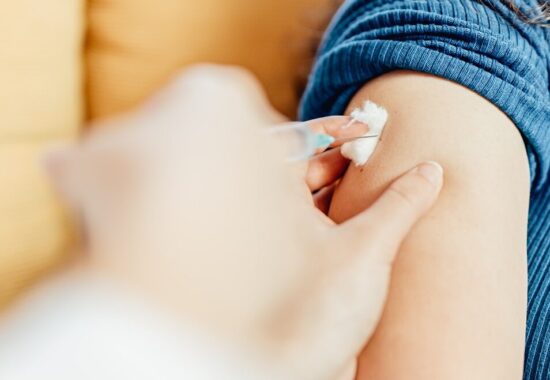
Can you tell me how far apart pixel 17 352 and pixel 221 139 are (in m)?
0.13

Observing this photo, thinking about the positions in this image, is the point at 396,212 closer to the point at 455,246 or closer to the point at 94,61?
the point at 455,246

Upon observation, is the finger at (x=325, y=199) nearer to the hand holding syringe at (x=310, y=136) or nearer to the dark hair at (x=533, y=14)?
the hand holding syringe at (x=310, y=136)

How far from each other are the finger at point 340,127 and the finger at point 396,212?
7cm

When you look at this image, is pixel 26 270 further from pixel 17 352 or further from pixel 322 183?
pixel 17 352

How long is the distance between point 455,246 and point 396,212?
99 mm

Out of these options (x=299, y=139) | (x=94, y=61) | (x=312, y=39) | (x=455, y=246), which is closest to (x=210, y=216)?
(x=299, y=139)

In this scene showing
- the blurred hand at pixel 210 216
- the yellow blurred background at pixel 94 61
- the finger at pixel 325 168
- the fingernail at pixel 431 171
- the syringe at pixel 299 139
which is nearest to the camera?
the blurred hand at pixel 210 216

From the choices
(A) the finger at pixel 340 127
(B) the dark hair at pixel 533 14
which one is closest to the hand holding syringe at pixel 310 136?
(A) the finger at pixel 340 127


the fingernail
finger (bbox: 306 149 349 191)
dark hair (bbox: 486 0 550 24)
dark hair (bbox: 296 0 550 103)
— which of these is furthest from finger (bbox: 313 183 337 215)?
dark hair (bbox: 296 0 550 103)

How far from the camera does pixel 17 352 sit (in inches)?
10.0

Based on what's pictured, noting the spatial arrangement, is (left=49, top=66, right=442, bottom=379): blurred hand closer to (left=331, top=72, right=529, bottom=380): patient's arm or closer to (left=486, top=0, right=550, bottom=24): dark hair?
(left=331, top=72, right=529, bottom=380): patient's arm

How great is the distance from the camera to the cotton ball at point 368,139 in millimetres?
553

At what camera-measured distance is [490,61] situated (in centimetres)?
56

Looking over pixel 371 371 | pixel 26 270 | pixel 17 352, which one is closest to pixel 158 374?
pixel 17 352
